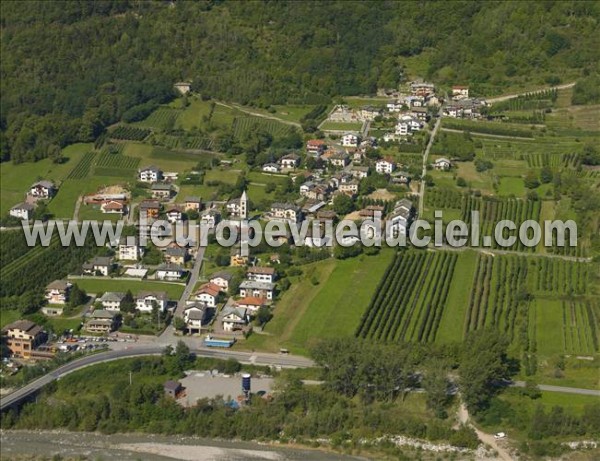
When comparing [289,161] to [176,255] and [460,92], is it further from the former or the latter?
[460,92]

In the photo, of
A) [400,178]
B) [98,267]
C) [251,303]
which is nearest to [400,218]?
[400,178]

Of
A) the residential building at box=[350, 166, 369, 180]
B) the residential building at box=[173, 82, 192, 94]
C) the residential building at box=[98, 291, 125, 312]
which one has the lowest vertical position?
the residential building at box=[98, 291, 125, 312]

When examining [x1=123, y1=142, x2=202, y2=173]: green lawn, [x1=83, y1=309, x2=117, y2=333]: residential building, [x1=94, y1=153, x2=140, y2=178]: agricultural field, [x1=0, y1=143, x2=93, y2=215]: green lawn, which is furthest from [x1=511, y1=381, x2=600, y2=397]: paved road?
[x1=0, y1=143, x2=93, y2=215]: green lawn

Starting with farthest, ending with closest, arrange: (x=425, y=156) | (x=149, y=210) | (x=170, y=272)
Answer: (x=425, y=156), (x=149, y=210), (x=170, y=272)

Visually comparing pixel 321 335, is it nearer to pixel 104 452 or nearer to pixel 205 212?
pixel 104 452

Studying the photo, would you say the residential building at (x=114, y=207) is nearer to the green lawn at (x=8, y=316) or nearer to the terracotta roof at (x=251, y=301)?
the green lawn at (x=8, y=316)

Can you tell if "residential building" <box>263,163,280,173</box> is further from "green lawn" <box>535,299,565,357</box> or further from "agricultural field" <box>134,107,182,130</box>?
"green lawn" <box>535,299,565,357</box>

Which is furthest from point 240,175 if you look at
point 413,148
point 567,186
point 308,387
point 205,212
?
point 308,387
